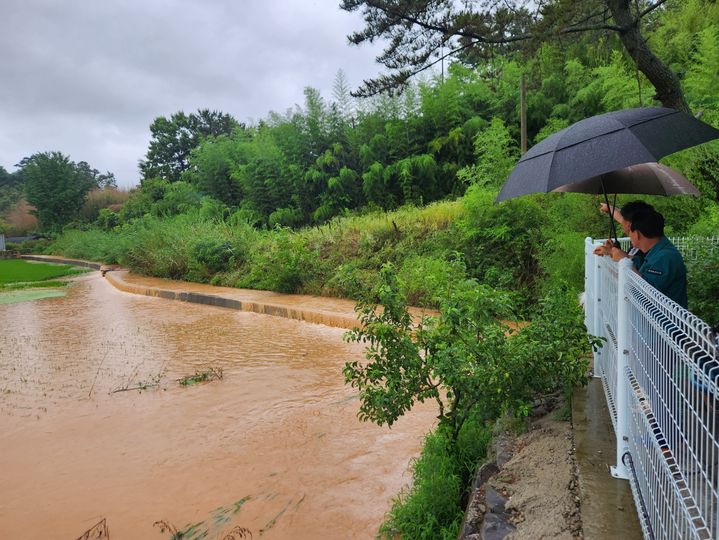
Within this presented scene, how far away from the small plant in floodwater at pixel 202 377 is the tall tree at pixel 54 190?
3073cm

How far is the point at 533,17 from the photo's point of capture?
13.0ft

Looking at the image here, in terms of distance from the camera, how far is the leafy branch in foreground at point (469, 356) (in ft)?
9.11

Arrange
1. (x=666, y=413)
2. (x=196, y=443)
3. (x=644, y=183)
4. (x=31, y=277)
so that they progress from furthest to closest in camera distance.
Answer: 1. (x=31, y=277)
2. (x=196, y=443)
3. (x=644, y=183)
4. (x=666, y=413)

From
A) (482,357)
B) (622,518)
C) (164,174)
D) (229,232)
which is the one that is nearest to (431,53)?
(482,357)

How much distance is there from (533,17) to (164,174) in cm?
3039

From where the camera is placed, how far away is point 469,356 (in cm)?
282

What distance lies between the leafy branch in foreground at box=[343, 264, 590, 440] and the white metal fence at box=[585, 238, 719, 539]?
2.36 feet

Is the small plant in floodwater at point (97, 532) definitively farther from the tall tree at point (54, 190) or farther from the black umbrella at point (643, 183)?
the tall tree at point (54, 190)

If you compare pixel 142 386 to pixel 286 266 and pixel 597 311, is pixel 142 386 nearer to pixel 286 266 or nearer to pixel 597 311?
pixel 597 311

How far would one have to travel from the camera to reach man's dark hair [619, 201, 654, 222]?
2799 millimetres

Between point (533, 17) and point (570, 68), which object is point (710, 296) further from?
point (570, 68)

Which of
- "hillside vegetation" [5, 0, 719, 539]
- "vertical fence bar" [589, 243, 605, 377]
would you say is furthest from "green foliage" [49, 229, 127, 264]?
"vertical fence bar" [589, 243, 605, 377]

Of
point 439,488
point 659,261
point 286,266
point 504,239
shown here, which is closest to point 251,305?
point 286,266

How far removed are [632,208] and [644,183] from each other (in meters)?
0.84
